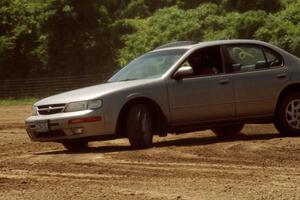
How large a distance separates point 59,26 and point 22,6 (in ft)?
18.2

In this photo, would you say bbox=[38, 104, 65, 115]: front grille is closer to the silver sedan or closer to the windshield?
the silver sedan

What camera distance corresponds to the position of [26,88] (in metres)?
36.9

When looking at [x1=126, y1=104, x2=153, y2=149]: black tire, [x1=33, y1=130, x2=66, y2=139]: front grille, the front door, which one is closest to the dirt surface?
[x1=126, y1=104, x2=153, y2=149]: black tire

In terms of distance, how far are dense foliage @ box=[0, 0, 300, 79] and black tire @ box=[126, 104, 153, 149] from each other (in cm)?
2495

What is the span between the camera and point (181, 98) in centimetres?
1197

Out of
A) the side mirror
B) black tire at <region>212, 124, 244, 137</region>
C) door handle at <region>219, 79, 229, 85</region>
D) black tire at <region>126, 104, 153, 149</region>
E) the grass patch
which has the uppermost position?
the side mirror

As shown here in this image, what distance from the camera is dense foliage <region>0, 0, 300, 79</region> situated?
3846 cm

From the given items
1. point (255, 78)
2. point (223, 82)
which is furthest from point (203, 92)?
point (255, 78)

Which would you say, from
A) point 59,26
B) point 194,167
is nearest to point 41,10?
point 59,26

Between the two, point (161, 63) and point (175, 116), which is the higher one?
point (161, 63)

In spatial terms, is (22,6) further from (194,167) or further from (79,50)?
(194,167)

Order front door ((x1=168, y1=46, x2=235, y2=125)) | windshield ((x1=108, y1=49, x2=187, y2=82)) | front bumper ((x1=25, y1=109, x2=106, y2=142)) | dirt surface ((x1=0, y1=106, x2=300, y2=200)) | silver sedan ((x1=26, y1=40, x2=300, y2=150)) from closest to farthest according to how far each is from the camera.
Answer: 1. dirt surface ((x1=0, y1=106, x2=300, y2=200))
2. front bumper ((x1=25, y1=109, x2=106, y2=142))
3. silver sedan ((x1=26, y1=40, x2=300, y2=150))
4. front door ((x1=168, y1=46, x2=235, y2=125))
5. windshield ((x1=108, y1=49, x2=187, y2=82))

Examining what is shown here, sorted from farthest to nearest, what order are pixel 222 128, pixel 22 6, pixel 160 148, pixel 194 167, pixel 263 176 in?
pixel 22 6 → pixel 222 128 → pixel 160 148 → pixel 194 167 → pixel 263 176

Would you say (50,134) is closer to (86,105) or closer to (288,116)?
(86,105)
